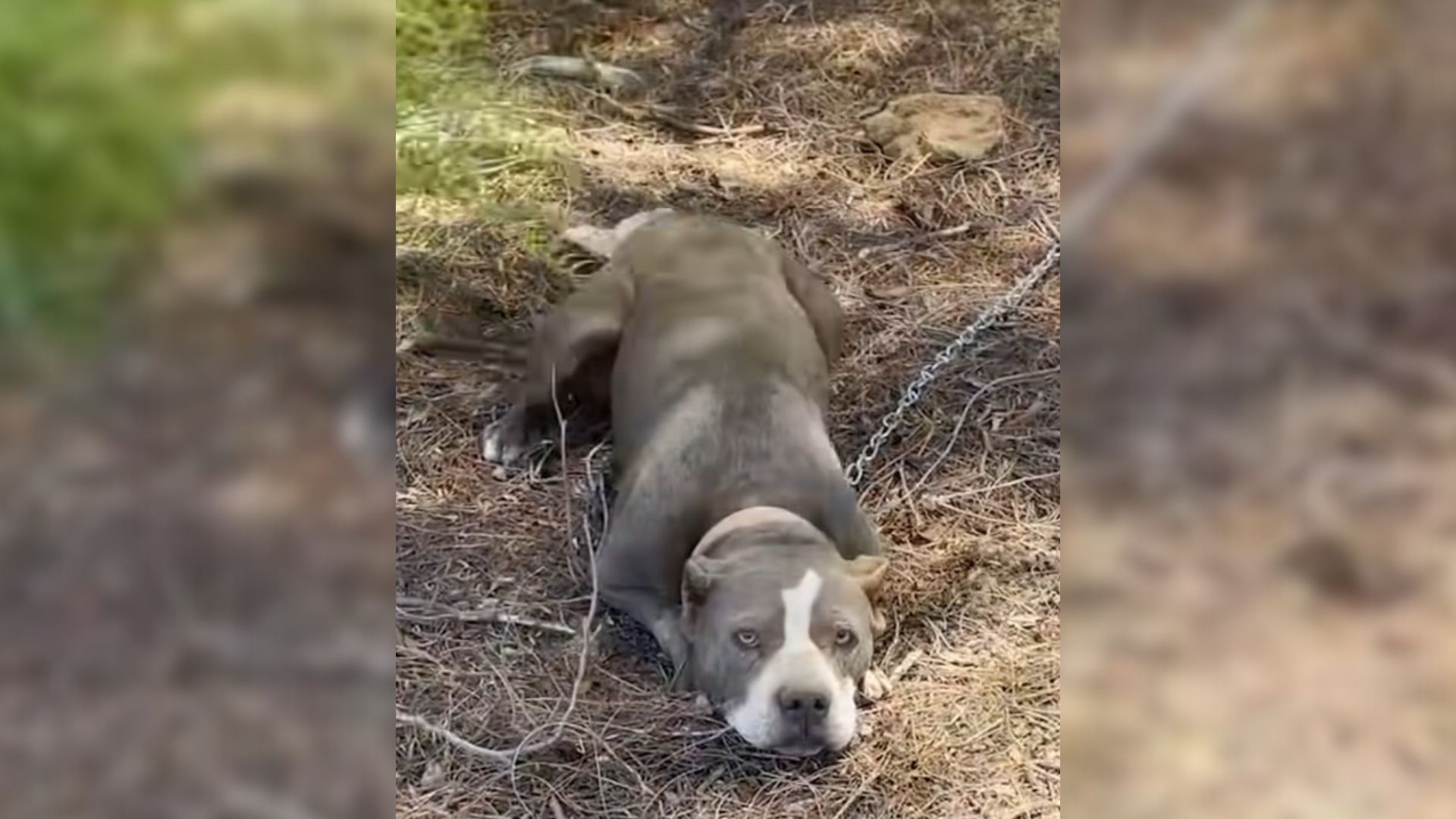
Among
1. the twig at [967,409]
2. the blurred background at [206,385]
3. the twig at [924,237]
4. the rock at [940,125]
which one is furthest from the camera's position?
the rock at [940,125]

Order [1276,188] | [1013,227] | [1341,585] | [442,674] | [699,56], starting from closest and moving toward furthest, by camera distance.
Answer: [1276,188], [1341,585], [442,674], [1013,227], [699,56]

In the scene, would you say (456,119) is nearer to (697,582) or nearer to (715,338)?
(697,582)

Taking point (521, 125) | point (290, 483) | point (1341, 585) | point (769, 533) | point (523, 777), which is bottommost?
point (523, 777)

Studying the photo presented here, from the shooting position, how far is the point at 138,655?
1065 mm

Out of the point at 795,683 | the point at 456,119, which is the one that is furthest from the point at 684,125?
the point at 456,119

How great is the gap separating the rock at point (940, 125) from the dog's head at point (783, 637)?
4.39ft

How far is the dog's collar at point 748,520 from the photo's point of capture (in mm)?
2400

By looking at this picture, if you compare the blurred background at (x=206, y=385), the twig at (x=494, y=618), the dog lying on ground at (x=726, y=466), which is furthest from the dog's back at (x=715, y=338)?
the blurred background at (x=206, y=385)

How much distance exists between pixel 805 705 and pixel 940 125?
1.76 m

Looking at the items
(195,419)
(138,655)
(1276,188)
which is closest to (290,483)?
(195,419)

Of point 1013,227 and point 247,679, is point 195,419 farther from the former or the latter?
point 1013,227

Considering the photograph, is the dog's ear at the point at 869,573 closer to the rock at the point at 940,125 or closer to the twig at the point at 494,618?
the twig at the point at 494,618

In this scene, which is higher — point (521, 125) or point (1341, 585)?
point (1341, 585)

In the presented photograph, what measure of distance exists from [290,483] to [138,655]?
207 mm
